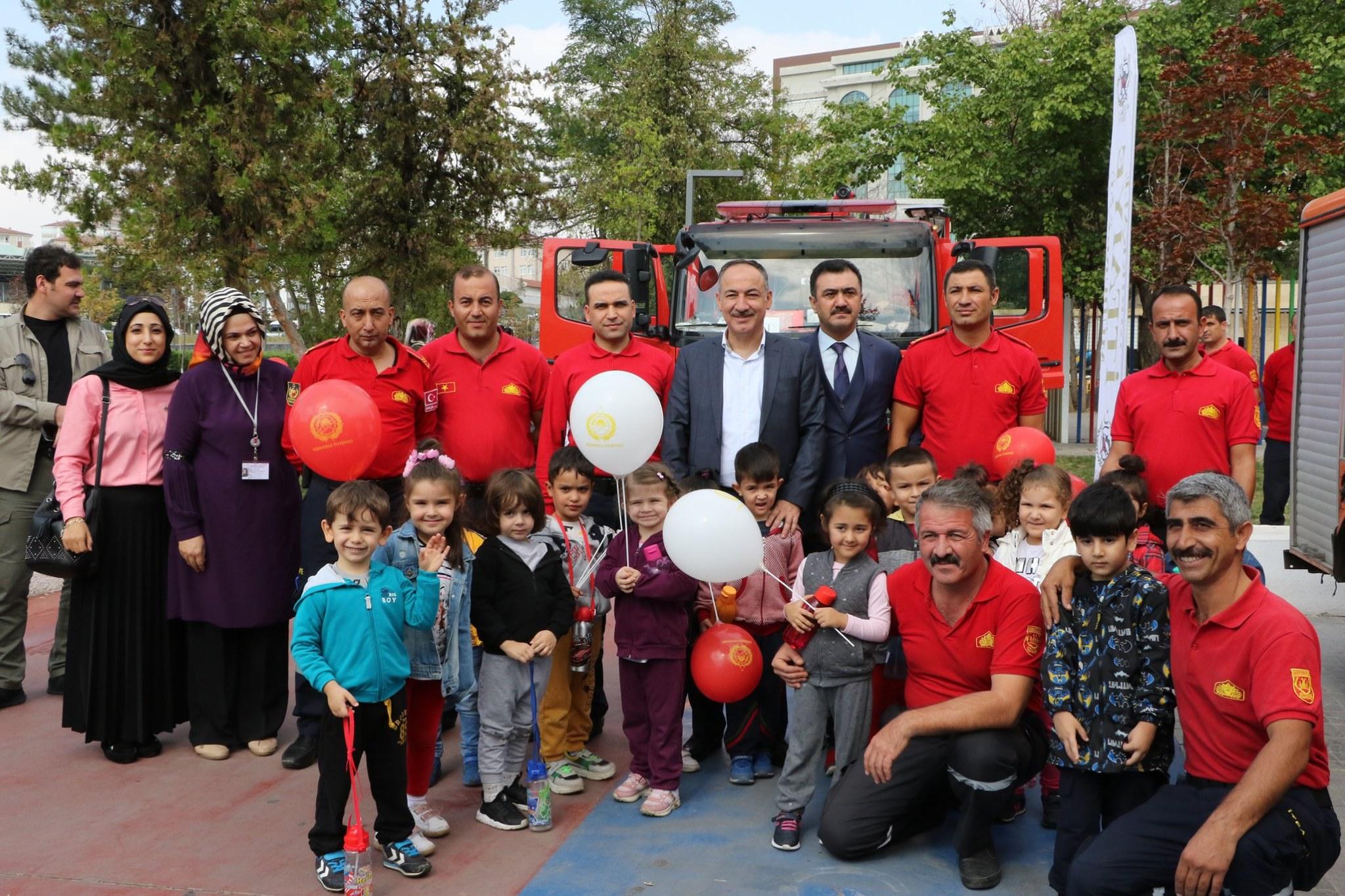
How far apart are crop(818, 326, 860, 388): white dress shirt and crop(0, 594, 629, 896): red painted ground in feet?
6.34

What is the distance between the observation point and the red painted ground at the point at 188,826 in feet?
13.0

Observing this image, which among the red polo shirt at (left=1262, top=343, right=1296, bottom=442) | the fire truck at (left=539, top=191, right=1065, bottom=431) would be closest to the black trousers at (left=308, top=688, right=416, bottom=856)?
the fire truck at (left=539, top=191, right=1065, bottom=431)

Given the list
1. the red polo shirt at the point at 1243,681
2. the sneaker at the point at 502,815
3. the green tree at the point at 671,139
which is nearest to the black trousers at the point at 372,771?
the sneaker at the point at 502,815

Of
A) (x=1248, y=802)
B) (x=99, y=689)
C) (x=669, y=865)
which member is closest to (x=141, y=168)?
(x=99, y=689)

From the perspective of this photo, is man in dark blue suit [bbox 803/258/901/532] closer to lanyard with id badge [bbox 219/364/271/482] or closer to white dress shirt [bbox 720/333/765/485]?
white dress shirt [bbox 720/333/765/485]

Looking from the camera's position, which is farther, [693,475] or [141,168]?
[141,168]

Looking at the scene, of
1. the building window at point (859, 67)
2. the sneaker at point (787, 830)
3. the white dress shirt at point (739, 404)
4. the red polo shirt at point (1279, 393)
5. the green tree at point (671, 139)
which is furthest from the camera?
the building window at point (859, 67)

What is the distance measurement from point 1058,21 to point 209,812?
17.2 m

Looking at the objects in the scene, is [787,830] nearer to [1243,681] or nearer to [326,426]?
[1243,681]

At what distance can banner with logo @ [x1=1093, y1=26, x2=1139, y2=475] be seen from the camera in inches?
297

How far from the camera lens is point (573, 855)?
4152 millimetres

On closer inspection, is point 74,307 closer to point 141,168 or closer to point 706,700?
point 706,700

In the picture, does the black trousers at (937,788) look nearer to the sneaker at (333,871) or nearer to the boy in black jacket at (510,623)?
the boy in black jacket at (510,623)

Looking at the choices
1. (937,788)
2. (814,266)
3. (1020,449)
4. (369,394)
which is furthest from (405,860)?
(814,266)
